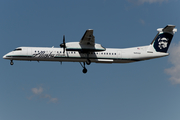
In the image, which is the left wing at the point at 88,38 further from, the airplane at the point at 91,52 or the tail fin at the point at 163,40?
the tail fin at the point at 163,40

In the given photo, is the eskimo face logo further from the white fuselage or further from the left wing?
the left wing

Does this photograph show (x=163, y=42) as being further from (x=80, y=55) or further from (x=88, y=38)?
(x=80, y=55)

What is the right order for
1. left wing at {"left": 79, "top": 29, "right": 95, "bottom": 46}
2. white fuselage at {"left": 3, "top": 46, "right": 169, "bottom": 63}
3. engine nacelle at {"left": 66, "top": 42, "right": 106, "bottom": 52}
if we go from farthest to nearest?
white fuselage at {"left": 3, "top": 46, "right": 169, "bottom": 63} < engine nacelle at {"left": 66, "top": 42, "right": 106, "bottom": 52} < left wing at {"left": 79, "top": 29, "right": 95, "bottom": 46}

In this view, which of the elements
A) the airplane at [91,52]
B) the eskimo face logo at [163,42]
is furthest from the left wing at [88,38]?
the eskimo face logo at [163,42]

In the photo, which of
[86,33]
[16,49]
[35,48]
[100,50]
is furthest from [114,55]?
[16,49]

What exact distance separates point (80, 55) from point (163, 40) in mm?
10989

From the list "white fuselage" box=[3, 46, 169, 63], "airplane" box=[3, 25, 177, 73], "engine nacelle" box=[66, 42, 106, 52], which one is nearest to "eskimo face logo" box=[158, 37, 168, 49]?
"airplane" box=[3, 25, 177, 73]

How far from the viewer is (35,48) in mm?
37031

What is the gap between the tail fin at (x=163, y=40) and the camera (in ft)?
129

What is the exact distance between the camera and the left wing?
3417 centimetres

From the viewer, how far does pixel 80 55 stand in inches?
1463

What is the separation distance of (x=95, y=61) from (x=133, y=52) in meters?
4.95

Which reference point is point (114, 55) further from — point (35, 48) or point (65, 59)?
point (35, 48)

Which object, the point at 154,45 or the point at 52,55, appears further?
the point at 154,45
